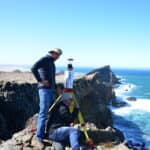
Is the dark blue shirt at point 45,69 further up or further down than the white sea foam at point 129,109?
further up

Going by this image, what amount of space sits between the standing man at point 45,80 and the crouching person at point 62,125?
489 mm

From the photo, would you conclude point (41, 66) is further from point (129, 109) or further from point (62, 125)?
point (129, 109)

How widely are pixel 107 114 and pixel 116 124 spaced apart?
1887 mm

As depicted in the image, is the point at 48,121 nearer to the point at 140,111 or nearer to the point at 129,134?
the point at 129,134

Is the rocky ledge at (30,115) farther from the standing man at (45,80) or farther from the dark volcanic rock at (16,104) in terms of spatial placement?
the standing man at (45,80)

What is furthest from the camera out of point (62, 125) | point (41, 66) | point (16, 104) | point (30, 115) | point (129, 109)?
point (129, 109)

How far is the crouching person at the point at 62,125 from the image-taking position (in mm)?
9086

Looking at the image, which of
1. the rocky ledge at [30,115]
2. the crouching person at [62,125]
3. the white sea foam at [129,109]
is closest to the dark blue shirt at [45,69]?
the crouching person at [62,125]

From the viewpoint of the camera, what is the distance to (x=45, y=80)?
9.90 m

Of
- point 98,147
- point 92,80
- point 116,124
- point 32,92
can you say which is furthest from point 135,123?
point 98,147

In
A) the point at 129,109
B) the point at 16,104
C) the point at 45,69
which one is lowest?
the point at 129,109

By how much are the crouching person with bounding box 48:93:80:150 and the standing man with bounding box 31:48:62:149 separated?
49 cm

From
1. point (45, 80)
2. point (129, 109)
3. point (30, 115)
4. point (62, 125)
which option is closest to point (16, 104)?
point (30, 115)

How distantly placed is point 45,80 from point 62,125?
59.3 inches
